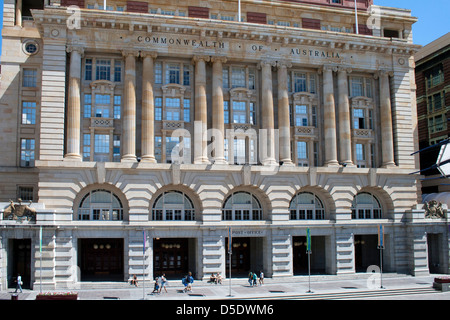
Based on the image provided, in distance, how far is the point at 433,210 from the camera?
4931 centimetres

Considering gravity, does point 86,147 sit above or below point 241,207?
above

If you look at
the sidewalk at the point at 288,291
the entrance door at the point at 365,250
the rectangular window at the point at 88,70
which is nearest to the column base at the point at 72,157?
the rectangular window at the point at 88,70

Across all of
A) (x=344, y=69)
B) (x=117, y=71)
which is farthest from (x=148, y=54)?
(x=344, y=69)

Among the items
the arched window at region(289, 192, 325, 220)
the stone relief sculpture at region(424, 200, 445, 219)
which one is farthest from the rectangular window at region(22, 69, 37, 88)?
the stone relief sculpture at region(424, 200, 445, 219)

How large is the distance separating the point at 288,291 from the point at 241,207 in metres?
10.3

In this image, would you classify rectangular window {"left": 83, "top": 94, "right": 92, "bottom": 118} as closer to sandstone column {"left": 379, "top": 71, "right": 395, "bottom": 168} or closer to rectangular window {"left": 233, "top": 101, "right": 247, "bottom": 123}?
rectangular window {"left": 233, "top": 101, "right": 247, "bottom": 123}

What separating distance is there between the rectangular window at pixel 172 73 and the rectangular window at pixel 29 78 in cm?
1524

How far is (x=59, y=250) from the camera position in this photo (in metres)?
40.0

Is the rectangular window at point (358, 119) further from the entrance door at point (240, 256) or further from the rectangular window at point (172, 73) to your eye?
the rectangular window at point (172, 73)

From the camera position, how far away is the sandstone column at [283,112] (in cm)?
4706

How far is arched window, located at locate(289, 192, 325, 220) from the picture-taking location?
47438 millimetres

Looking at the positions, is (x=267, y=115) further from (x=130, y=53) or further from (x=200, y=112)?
(x=130, y=53)

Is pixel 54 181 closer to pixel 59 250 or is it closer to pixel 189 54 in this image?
pixel 59 250
